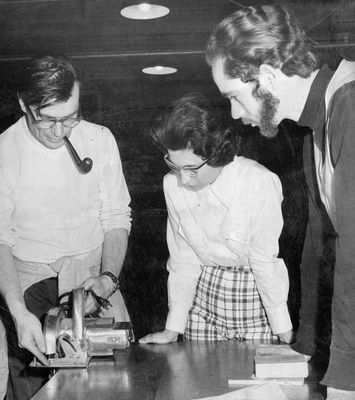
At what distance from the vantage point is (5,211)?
7.41ft

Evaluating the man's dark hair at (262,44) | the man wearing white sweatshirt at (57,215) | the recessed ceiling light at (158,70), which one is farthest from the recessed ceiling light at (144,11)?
the man's dark hair at (262,44)

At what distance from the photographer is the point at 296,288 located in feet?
14.4

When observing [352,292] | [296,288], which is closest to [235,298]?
[352,292]

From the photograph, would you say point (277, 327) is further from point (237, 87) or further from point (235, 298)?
point (237, 87)

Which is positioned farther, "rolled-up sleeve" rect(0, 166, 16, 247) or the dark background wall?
the dark background wall

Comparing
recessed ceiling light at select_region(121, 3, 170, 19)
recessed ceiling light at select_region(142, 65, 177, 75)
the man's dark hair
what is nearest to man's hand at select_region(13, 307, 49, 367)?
the man's dark hair

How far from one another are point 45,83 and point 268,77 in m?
0.87

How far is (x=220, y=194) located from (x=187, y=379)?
858 mm

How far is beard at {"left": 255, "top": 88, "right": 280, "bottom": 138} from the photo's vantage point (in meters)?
1.60

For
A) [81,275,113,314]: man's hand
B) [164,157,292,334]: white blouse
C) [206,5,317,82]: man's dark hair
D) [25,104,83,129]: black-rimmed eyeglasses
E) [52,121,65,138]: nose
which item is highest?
[206,5,317,82]: man's dark hair

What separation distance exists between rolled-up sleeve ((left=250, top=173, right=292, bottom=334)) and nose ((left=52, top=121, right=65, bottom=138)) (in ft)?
2.50

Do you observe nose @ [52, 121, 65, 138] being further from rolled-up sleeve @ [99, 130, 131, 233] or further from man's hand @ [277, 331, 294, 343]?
man's hand @ [277, 331, 294, 343]

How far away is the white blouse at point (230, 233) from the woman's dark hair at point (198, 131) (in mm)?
130

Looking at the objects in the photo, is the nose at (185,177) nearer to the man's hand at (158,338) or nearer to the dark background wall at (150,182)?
the man's hand at (158,338)
